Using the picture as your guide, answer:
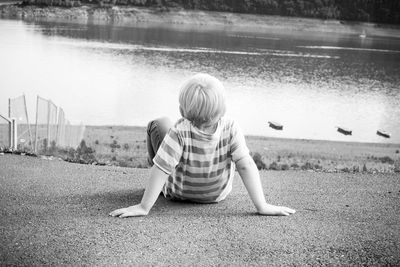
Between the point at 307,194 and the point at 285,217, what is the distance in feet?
4.00

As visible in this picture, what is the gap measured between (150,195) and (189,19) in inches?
6810

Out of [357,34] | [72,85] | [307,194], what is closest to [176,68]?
[72,85]

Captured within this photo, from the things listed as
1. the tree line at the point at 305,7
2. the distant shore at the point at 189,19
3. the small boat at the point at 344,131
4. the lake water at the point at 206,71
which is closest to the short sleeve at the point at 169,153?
the lake water at the point at 206,71

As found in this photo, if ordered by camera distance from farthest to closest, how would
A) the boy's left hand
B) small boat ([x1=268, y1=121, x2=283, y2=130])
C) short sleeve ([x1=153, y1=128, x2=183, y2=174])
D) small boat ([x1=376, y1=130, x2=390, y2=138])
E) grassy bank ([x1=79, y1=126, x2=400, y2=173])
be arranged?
small boat ([x1=268, y1=121, x2=283, y2=130]) → small boat ([x1=376, y1=130, x2=390, y2=138]) → grassy bank ([x1=79, y1=126, x2=400, y2=173]) → the boy's left hand → short sleeve ([x1=153, y1=128, x2=183, y2=174])

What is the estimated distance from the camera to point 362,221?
477 cm

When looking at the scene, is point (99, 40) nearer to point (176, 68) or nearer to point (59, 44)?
point (59, 44)

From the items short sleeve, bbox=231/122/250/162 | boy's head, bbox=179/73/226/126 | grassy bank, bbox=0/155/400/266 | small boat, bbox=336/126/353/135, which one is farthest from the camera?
small boat, bbox=336/126/353/135

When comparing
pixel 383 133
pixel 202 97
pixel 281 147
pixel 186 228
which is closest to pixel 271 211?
pixel 186 228

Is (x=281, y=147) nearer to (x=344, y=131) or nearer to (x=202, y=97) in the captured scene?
(x=344, y=131)

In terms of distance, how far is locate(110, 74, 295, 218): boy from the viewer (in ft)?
13.1

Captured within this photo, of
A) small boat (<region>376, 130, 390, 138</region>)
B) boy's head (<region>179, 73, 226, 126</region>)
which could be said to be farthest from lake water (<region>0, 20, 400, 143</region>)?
boy's head (<region>179, 73, 226, 126</region>)

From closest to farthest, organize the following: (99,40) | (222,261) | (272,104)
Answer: (222,261) → (272,104) → (99,40)

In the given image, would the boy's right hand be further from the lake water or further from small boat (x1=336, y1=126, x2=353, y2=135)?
small boat (x1=336, y1=126, x2=353, y2=135)

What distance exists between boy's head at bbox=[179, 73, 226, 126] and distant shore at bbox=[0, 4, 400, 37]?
151081 mm
